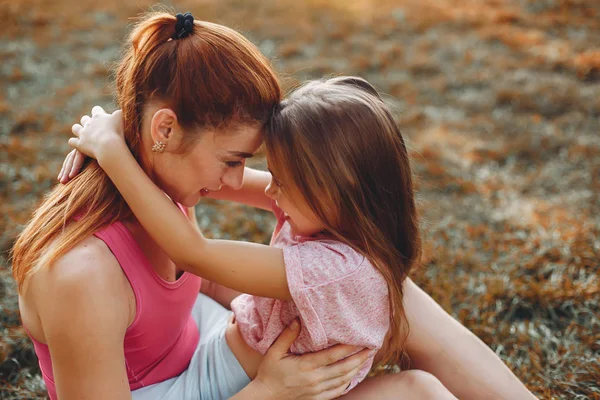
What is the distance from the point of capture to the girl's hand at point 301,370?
1712mm

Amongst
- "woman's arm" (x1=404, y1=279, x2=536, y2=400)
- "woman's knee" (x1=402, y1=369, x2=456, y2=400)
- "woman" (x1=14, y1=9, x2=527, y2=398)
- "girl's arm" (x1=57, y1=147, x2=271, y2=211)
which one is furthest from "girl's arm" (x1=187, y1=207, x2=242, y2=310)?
"woman's knee" (x1=402, y1=369, x2=456, y2=400)

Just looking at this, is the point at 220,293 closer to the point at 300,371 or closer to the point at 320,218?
the point at 300,371

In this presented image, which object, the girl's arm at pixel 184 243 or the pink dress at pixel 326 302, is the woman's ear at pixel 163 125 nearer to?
the girl's arm at pixel 184 243

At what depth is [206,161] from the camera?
5.50 feet

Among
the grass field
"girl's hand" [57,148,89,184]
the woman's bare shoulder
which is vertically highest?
"girl's hand" [57,148,89,184]

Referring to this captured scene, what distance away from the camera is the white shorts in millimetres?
1810

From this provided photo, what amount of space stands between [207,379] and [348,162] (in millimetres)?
836

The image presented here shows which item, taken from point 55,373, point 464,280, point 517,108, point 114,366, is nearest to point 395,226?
point 114,366

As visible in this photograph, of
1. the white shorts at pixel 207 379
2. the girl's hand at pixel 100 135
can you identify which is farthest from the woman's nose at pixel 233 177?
the white shorts at pixel 207 379

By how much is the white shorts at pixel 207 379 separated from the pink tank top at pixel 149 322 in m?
0.03

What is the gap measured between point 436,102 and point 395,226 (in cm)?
353

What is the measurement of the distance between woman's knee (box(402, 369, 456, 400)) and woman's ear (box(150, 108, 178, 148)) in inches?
40.8

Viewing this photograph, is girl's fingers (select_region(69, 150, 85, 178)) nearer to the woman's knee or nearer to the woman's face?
the woman's face

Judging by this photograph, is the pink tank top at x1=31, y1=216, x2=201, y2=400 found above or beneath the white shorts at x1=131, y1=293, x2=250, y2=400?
above
